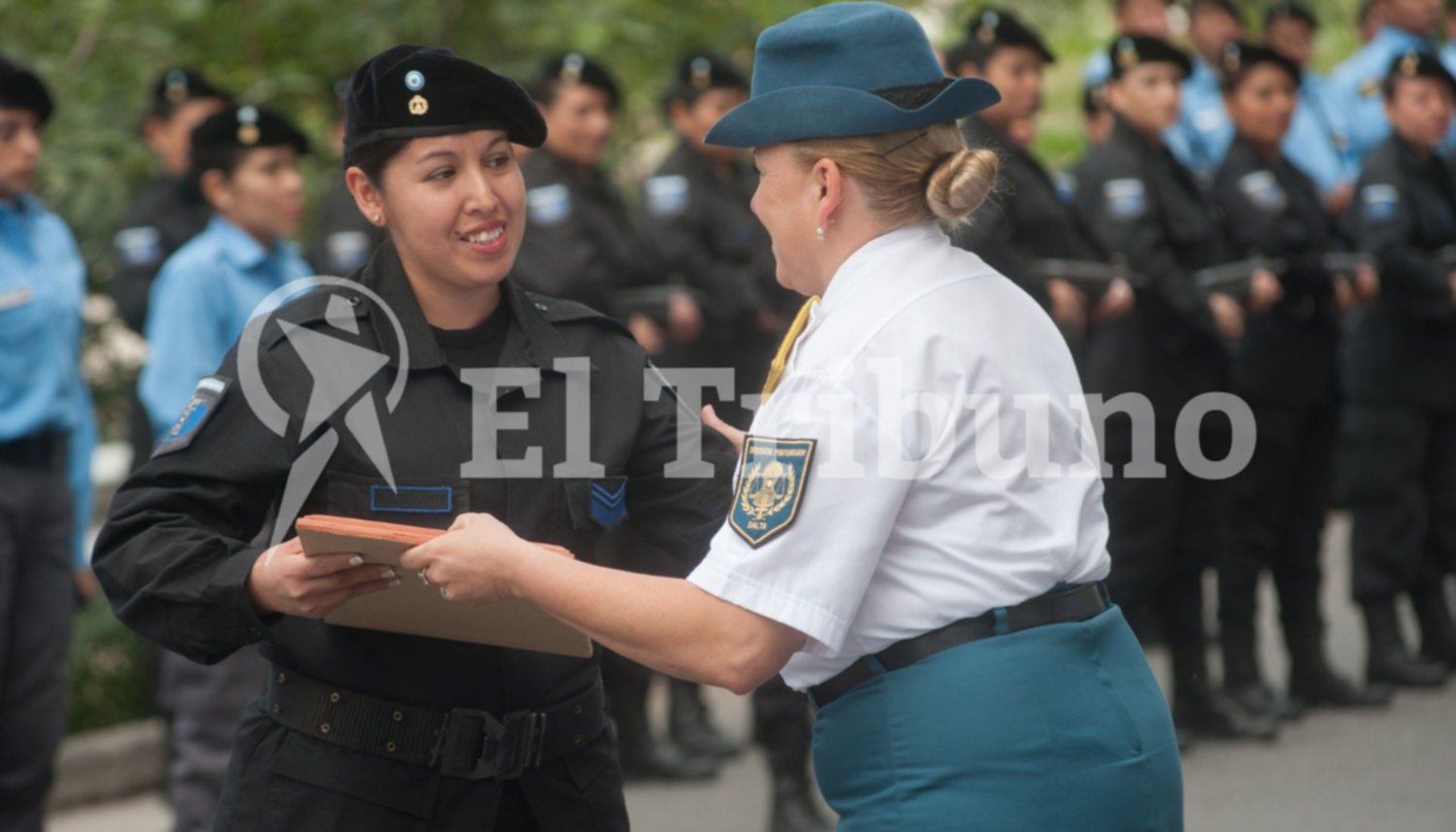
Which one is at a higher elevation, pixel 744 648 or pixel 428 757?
pixel 744 648

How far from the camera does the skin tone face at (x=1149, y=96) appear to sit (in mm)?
7082

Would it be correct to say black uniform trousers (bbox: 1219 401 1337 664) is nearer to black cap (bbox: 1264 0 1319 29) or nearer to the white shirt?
black cap (bbox: 1264 0 1319 29)

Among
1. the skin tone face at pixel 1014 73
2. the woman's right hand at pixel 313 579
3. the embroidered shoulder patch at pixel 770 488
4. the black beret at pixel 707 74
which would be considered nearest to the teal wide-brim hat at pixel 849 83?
the embroidered shoulder patch at pixel 770 488

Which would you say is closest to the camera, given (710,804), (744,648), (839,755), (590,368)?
(744,648)

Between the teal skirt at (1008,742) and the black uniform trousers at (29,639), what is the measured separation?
323cm

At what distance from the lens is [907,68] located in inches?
103

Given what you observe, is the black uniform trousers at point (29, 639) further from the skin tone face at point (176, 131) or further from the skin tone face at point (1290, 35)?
the skin tone face at point (1290, 35)

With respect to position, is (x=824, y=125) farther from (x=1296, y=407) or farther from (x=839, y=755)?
(x=1296, y=407)

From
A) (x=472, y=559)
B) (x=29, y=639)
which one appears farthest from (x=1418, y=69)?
(x=472, y=559)

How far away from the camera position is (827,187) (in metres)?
2.64

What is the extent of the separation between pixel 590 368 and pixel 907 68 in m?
0.81

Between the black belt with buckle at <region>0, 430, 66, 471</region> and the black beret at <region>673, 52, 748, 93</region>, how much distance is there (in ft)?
11.0

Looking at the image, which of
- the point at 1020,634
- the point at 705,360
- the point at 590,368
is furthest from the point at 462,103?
the point at 705,360

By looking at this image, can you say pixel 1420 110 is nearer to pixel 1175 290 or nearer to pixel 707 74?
pixel 1175 290
